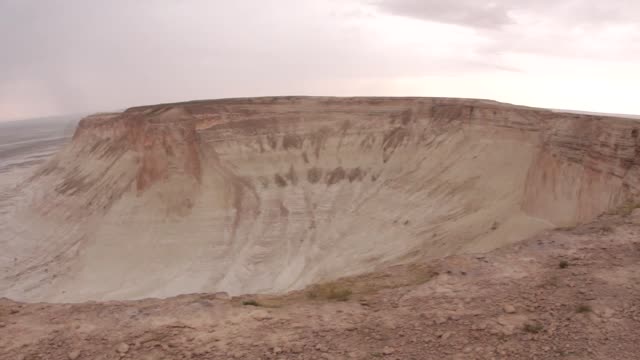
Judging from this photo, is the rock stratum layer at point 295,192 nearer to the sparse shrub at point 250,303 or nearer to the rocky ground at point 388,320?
the rocky ground at point 388,320

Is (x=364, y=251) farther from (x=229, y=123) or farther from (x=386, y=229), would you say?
(x=229, y=123)

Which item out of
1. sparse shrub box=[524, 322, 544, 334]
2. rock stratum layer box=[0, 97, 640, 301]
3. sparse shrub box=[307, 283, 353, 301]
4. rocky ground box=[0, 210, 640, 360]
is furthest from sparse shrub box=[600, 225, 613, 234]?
rock stratum layer box=[0, 97, 640, 301]

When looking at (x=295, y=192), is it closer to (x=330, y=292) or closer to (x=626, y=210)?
(x=626, y=210)

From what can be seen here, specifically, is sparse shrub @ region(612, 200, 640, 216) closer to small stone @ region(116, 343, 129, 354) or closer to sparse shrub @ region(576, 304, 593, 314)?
sparse shrub @ region(576, 304, 593, 314)

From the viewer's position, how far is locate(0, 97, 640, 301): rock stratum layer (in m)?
22.2

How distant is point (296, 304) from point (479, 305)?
2483 mm

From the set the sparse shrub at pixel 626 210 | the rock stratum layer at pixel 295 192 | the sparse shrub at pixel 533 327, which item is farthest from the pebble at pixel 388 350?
the rock stratum layer at pixel 295 192

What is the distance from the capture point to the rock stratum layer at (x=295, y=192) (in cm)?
2220

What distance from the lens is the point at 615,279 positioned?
24.1 feet

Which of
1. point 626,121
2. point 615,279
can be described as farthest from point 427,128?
point 615,279

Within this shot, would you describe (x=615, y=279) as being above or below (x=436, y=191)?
above

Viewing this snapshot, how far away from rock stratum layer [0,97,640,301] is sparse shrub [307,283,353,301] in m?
13.2

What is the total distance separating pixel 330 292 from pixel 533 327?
282 cm

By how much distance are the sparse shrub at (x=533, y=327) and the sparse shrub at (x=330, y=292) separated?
2395 mm
